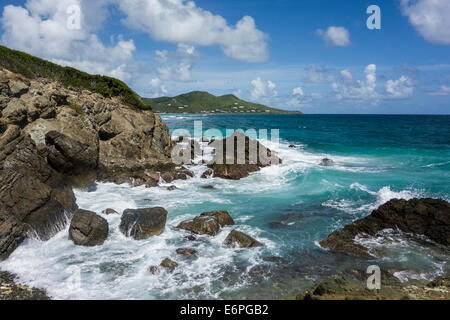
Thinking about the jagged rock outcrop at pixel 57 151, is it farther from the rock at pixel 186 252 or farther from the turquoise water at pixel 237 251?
the rock at pixel 186 252

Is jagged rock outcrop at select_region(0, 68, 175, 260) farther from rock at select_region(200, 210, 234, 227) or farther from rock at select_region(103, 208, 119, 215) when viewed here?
rock at select_region(200, 210, 234, 227)

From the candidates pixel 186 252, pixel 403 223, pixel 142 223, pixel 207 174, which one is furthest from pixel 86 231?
pixel 403 223

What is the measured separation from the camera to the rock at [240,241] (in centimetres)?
1420

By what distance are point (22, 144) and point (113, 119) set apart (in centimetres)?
1215

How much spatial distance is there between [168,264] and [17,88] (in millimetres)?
18826

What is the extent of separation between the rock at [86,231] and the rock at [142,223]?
1.18 m

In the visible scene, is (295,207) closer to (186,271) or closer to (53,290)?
(186,271)

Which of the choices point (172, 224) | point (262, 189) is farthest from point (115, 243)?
point (262, 189)

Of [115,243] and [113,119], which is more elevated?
[113,119]

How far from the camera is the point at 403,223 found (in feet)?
50.2

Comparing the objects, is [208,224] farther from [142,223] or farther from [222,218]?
[142,223]

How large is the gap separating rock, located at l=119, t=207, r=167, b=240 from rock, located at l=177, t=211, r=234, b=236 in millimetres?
1314

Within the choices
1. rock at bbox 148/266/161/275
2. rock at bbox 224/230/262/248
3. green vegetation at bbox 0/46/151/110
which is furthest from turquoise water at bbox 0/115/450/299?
green vegetation at bbox 0/46/151/110

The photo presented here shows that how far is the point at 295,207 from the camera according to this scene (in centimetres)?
2028
